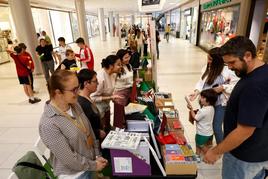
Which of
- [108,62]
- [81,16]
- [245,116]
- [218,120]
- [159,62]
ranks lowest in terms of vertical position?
[159,62]

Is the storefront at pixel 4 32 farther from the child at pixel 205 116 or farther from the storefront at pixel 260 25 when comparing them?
the storefront at pixel 260 25

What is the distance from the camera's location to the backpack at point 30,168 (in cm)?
128

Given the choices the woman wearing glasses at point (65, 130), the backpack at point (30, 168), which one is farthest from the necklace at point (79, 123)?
the backpack at point (30, 168)

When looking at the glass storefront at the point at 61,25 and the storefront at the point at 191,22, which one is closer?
the storefront at the point at 191,22

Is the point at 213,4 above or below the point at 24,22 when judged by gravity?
above

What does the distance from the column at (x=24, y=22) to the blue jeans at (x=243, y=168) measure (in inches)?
→ 309

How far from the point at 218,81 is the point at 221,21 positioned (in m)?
7.97

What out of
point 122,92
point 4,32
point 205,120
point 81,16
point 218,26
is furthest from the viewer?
point 81,16

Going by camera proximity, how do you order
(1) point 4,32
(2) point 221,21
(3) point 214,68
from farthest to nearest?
(1) point 4,32, (2) point 221,21, (3) point 214,68

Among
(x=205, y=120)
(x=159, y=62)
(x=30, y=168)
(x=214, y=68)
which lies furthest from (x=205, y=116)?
(x=159, y=62)

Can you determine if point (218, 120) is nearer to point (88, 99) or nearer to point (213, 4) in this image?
point (88, 99)

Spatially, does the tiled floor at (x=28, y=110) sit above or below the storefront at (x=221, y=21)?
below

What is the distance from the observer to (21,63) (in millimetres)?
4578

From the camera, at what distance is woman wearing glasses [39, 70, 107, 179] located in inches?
46.5
